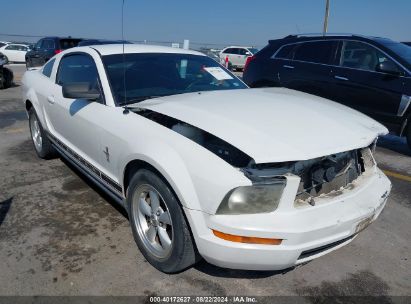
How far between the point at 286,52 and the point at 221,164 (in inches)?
211

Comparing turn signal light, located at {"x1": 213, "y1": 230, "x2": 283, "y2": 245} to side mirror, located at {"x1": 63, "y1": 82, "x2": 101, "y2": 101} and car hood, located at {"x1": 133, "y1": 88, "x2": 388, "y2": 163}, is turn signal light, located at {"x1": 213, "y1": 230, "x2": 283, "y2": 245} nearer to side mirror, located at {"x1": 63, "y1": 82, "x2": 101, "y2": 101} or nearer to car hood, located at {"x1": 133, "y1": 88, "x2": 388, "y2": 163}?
car hood, located at {"x1": 133, "y1": 88, "x2": 388, "y2": 163}

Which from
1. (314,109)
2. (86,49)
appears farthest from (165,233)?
(86,49)

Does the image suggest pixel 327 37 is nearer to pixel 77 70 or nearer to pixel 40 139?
pixel 77 70

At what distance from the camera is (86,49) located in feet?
12.4

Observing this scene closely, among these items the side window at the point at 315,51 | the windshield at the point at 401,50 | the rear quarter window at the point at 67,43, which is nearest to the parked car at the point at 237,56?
the rear quarter window at the point at 67,43

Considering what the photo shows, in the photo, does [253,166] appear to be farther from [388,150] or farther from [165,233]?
[388,150]

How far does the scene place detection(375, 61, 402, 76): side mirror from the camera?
550 centimetres

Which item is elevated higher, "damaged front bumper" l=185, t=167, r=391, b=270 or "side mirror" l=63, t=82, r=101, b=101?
"side mirror" l=63, t=82, r=101, b=101

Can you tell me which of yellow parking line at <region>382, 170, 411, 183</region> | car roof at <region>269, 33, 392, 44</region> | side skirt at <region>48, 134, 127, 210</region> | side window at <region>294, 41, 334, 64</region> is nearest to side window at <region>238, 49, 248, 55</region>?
car roof at <region>269, 33, 392, 44</region>

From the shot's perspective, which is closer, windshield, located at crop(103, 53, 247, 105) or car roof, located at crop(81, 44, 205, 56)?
windshield, located at crop(103, 53, 247, 105)

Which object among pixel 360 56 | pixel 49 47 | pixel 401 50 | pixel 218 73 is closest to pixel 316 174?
pixel 218 73

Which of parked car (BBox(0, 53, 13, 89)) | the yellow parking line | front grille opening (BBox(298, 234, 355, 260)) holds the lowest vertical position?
parked car (BBox(0, 53, 13, 89))

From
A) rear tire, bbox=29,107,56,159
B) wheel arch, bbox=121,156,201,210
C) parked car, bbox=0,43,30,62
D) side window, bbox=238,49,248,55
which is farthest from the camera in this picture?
parked car, bbox=0,43,30,62

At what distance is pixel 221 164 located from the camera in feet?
7.01
